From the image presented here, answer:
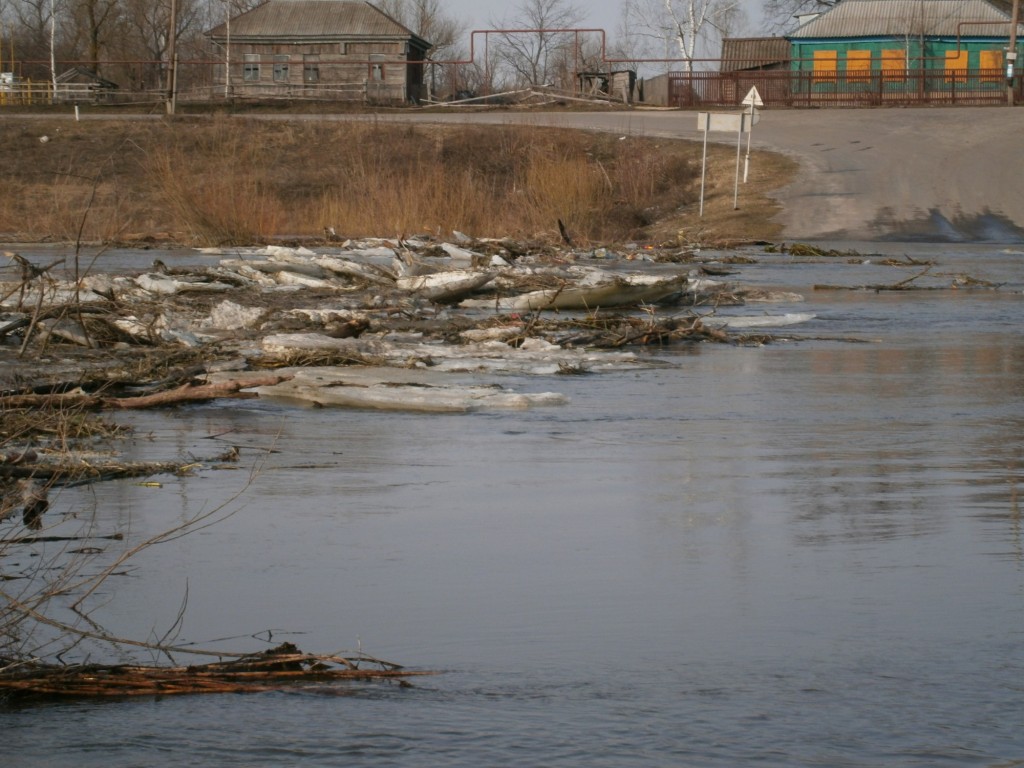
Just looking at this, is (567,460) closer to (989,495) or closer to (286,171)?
(989,495)

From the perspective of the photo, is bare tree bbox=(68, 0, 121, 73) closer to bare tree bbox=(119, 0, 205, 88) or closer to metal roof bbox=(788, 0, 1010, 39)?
bare tree bbox=(119, 0, 205, 88)

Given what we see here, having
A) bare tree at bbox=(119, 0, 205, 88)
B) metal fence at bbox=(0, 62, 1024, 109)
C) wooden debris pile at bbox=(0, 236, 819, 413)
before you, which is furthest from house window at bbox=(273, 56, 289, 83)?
wooden debris pile at bbox=(0, 236, 819, 413)

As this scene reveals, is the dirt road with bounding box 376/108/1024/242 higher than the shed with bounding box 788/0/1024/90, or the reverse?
the shed with bounding box 788/0/1024/90

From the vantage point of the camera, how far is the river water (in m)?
3.47

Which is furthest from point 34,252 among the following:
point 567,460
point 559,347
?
point 567,460

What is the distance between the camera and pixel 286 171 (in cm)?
4312

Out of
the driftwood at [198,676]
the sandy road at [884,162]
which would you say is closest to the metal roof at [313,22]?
the sandy road at [884,162]

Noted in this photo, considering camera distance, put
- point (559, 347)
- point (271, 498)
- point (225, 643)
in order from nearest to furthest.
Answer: point (225, 643)
point (271, 498)
point (559, 347)

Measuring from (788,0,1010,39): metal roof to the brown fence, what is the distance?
29.3ft

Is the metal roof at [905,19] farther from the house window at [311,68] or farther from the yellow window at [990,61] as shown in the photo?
the house window at [311,68]

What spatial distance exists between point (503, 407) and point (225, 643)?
441 centimetres

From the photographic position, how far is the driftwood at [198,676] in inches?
142

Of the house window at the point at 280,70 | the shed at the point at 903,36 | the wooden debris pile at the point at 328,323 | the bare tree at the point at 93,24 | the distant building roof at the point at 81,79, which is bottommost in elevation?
the wooden debris pile at the point at 328,323

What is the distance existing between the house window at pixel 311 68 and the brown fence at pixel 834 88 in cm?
1965
